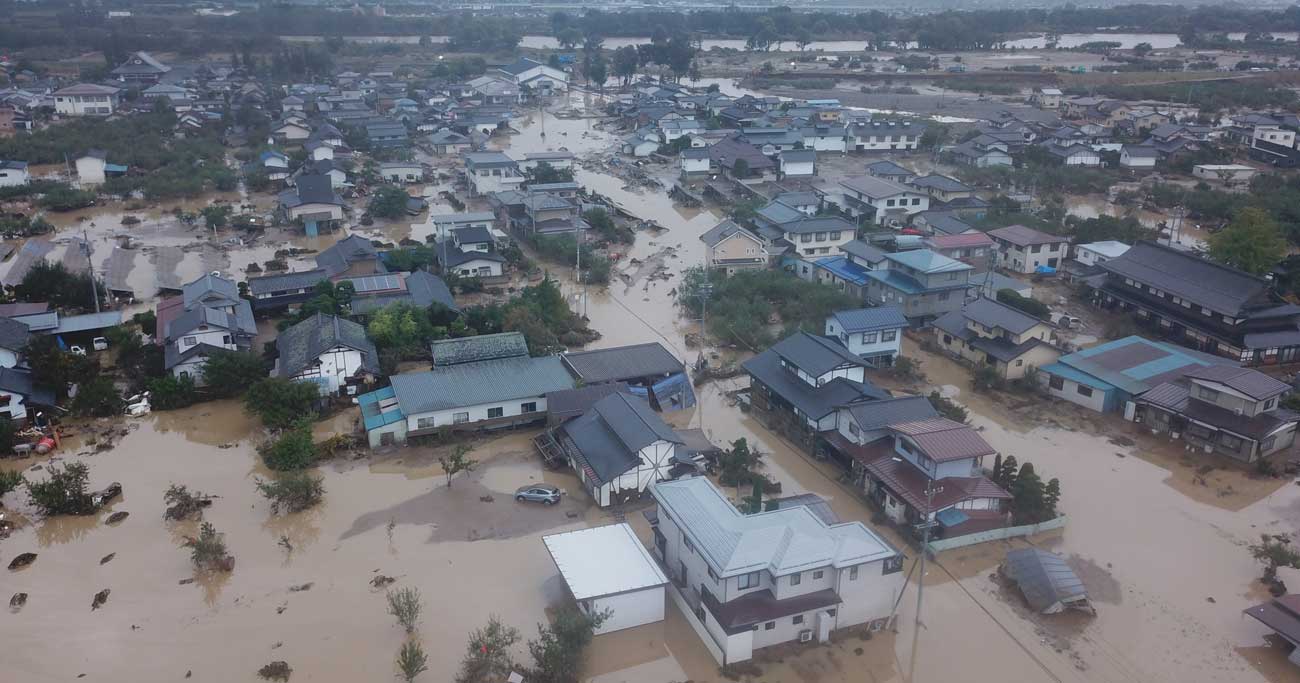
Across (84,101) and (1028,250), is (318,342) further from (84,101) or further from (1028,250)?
(84,101)

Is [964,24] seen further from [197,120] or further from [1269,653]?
[1269,653]

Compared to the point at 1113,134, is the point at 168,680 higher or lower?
lower

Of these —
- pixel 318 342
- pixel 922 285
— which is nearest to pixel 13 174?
pixel 318 342

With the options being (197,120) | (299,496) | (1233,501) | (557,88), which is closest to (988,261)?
(1233,501)

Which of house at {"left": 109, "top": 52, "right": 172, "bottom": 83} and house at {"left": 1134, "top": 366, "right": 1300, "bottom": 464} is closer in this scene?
house at {"left": 1134, "top": 366, "right": 1300, "bottom": 464}

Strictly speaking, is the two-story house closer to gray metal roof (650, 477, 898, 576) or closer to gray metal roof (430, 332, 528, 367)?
gray metal roof (650, 477, 898, 576)

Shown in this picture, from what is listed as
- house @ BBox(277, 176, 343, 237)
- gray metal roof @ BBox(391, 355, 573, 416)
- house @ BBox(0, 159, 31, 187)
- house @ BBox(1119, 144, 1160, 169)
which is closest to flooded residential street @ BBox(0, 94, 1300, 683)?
gray metal roof @ BBox(391, 355, 573, 416)
